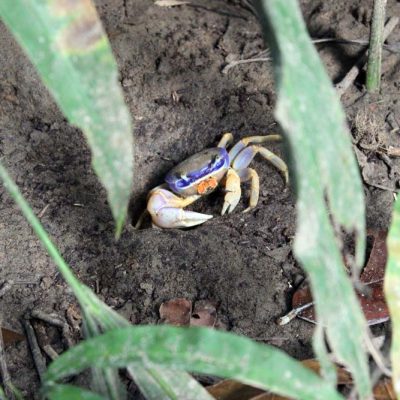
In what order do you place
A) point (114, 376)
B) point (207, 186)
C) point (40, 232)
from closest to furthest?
point (40, 232) → point (114, 376) → point (207, 186)

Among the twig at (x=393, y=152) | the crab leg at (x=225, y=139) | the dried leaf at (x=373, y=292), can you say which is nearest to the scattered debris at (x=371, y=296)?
the dried leaf at (x=373, y=292)

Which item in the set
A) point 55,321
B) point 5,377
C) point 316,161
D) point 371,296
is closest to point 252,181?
point 371,296

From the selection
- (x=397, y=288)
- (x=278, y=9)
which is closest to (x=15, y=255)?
(x=397, y=288)

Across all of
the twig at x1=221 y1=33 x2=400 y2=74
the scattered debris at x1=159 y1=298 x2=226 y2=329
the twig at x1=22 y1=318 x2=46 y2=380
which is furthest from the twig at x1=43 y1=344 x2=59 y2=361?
the twig at x1=221 y1=33 x2=400 y2=74

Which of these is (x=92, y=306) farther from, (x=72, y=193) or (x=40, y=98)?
(x=40, y=98)

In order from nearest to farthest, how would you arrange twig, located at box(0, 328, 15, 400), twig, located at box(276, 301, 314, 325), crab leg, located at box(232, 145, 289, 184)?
twig, located at box(0, 328, 15, 400) → twig, located at box(276, 301, 314, 325) → crab leg, located at box(232, 145, 289, 184)

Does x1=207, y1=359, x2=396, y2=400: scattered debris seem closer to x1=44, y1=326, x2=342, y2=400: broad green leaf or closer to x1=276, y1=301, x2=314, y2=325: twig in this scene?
x1=44, y1=326, x2=342, y2=400: broad green leaf

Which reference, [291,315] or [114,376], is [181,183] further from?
[114,376]
